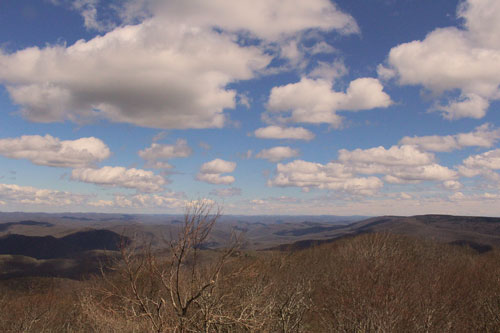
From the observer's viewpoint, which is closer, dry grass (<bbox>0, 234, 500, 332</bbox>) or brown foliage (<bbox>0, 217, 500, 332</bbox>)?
brown foliage (<bbox>0, 217, 500, 332</bbox>)

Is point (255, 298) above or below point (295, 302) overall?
above

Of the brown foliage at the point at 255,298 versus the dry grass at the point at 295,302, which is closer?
the brown foliage at the point at 255,298

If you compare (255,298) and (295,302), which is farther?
(295,302)

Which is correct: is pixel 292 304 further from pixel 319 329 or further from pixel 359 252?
pixel 359 252

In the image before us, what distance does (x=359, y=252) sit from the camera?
→ 76500mm

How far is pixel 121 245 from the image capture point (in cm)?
1595

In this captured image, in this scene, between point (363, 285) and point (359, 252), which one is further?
point (359, 252)

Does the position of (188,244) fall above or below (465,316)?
above

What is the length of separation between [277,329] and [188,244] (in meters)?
19.9

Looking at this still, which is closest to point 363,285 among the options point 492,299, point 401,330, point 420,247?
point 401,330

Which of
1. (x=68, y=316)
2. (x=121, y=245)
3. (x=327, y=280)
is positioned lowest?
(x=68, y=316)

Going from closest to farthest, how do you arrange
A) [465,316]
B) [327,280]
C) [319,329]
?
[465,316] → [319,329] → [327,280]

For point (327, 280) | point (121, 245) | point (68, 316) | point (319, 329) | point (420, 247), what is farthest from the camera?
point (420, 247)

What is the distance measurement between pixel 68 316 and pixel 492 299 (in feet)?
207
